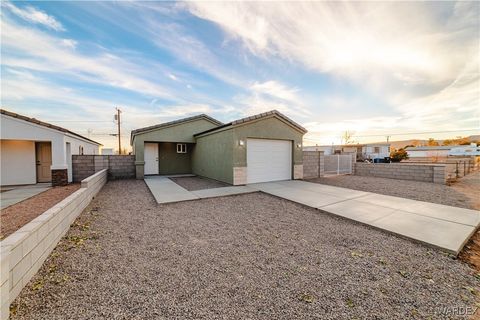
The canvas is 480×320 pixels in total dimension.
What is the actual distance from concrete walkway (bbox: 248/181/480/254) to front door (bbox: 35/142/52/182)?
12245mm

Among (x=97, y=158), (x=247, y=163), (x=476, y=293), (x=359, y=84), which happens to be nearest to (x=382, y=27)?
(x=359, y=84)

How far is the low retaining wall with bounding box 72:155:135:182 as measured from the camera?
10.3 m

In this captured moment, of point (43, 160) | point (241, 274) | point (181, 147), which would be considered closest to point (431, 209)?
point (241, 274)

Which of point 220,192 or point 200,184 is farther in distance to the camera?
point 200,184

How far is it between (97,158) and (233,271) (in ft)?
38.6

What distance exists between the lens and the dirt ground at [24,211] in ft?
13.6

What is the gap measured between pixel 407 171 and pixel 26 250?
15.7 meters

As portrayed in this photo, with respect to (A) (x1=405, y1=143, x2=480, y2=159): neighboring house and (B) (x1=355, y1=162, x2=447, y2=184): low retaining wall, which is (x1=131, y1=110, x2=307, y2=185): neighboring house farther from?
(A) (x1=405, y1=143, x2=480, y2=159): neighboring house

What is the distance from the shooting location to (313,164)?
12.3 m

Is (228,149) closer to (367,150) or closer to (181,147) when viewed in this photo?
(181,147)

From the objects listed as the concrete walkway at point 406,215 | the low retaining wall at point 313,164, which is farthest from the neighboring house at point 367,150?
the concrete walkway at point 406,215

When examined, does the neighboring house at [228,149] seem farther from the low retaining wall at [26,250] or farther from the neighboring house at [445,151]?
the neighboring house at [445,151]

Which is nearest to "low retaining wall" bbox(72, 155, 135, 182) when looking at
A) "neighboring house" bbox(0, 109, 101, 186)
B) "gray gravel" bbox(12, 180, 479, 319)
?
"neighboring house" bbox(0, 109, 101, 186)

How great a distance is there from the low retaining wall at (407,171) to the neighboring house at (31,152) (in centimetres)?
1830
